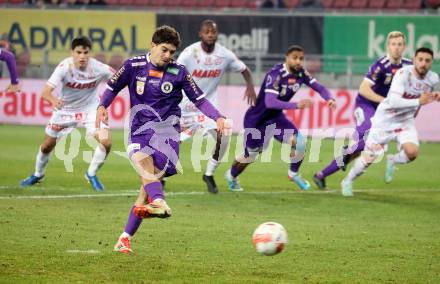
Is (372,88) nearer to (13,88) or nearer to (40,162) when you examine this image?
(40,162)

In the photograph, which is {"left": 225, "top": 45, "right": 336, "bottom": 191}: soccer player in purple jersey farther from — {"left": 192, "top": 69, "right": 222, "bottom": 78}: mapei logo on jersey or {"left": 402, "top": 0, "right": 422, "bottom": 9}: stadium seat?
{"left": 402, "top": 0, "right": 422, "bottom": 9}: stadium seat

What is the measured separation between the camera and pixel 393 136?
14422mm

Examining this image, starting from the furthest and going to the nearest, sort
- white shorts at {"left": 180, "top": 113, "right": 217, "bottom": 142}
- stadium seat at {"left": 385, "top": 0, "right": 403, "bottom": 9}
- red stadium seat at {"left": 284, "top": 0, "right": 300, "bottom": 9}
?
red stadium seat at {"left": 284, "top": 0, "right": 300, "bottom": 9}, stadium seat at {"left": 385, "top": 0, "right": 403, "bottom": 9}, white shorts at {"left": 180, "top": 113, "right": 217, "bottom": 142}

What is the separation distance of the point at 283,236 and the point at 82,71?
6.94m

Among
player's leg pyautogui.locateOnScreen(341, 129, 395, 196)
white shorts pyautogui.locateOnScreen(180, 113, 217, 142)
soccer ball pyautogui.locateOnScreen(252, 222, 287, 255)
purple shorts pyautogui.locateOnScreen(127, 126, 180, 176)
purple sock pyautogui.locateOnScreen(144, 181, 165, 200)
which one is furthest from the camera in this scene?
white shorts pyautogui.locateOnScreen(180, 113, 217, 142)

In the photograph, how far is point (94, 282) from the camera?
8.12 metres

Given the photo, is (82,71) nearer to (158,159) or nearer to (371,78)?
(371,78)

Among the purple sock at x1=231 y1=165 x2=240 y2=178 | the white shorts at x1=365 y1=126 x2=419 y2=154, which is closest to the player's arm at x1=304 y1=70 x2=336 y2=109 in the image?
the white shorts at x1=365 y1=126 x2=419 y2=154

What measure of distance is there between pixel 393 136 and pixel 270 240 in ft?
19.6

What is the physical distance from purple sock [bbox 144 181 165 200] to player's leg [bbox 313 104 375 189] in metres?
6.23

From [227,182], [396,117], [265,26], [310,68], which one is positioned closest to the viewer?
[396,117]

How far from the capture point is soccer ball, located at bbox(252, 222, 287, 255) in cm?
892

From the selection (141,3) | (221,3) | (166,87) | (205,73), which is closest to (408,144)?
(205,73)

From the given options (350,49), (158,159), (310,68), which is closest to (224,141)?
(158,159)
